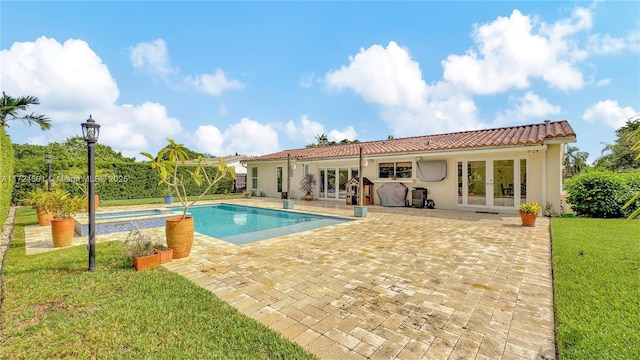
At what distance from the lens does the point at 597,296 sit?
151 inches

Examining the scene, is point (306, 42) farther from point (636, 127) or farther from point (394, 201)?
point (636, 127)

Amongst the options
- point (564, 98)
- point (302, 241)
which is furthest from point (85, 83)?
point (564, 98)

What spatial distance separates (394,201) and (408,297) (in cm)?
1104

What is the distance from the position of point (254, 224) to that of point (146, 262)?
5.87m

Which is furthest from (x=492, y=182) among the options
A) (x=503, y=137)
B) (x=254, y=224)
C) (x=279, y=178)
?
(x=279, y=178)

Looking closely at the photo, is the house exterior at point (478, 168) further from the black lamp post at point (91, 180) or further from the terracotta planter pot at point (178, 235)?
the black lamp post at point (91, 180)

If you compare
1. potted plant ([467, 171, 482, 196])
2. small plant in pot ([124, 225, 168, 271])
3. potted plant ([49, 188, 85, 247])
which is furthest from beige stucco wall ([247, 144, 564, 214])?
potted plant ([49, 188, 85, 247])

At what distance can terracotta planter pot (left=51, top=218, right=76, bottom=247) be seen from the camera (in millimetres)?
6555

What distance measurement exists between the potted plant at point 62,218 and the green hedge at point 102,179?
7.84m

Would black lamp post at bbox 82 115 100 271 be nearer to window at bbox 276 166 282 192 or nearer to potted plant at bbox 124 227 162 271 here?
potted plant at bbox 124 227 162 271

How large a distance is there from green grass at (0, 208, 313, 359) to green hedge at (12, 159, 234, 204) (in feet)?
35.0

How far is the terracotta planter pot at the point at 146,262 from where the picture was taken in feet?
16.6

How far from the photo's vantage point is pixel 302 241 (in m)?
7.22

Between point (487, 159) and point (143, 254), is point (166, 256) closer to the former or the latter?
point (143, 254)
